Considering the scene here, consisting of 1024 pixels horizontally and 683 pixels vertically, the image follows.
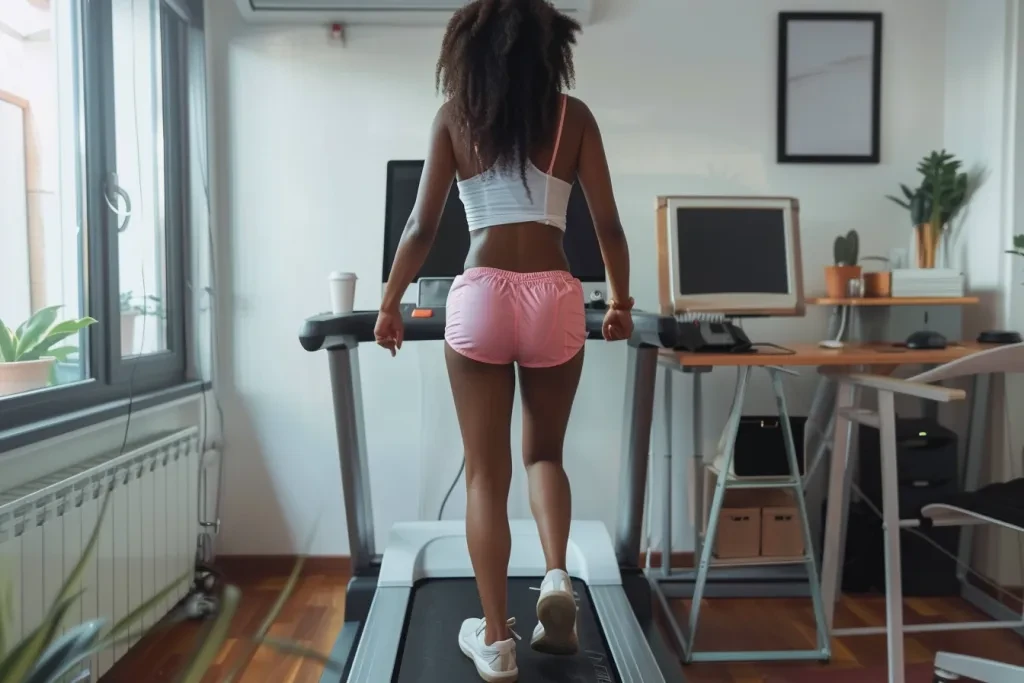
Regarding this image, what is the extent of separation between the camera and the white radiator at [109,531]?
4.93 ft

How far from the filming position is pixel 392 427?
8.91 ft

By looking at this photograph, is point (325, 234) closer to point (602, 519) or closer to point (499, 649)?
point (602, 519)

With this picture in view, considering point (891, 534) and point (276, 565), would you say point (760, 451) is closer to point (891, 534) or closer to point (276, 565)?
point (891, 534)

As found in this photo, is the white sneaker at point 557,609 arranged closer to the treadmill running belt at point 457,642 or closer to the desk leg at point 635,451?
the treadmill running belt at point 457,642

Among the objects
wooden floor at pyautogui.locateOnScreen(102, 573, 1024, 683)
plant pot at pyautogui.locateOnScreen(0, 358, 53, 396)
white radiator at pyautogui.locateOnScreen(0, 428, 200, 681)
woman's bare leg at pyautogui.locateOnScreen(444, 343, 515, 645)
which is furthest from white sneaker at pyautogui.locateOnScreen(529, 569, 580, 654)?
plant pot at pyautogui.locateOnScreen(0, 358, 53, 396)

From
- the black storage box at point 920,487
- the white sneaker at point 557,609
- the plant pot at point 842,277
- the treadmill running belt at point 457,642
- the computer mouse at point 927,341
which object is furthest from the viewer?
the plant pot at point 842,277

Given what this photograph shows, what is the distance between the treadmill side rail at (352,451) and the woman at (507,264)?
50cm

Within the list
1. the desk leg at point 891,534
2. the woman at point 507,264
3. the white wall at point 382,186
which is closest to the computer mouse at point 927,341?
the desk leg at point 891,534

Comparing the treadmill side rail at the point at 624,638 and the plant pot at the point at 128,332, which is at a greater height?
the plant pot at the point at 128,332

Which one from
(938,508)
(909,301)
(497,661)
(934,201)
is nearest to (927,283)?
(909,301)

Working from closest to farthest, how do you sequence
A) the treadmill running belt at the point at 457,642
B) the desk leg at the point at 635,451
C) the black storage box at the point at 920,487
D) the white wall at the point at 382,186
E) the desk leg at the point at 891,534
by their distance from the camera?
the treadmill running belt at the point at 457,642 < the desk leg at the point at 891,534 < the desk leg at the point at 635,451 < the black storage box at the point at 920,487 < the white wall at the point at 382,186

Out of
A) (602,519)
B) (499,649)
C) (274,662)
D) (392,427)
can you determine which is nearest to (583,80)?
(392,427)

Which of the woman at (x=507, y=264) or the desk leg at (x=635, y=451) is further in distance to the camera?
the desk leg at (x=635, y=451)

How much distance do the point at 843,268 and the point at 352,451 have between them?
1770mm
